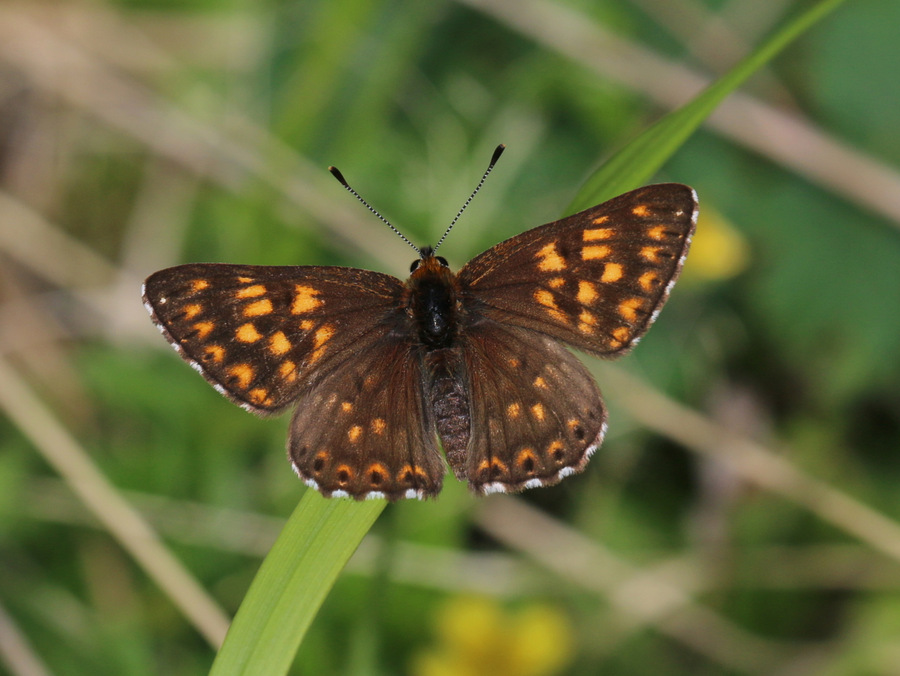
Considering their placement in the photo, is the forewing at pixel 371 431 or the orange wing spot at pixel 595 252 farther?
the orange wing spot at pixel 595 252

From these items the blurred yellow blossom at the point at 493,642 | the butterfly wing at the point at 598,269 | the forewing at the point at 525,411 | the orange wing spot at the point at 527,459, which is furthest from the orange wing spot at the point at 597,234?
the blurred yellow blossom at the point at 493,642

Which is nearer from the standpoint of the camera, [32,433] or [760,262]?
[32,433]

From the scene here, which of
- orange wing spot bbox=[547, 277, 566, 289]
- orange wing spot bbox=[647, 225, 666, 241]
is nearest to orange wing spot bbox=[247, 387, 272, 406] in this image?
orange wing spot bbox=[547, 277, 566, 289]

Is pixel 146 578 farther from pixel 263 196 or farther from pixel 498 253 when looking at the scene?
pixel 498 253

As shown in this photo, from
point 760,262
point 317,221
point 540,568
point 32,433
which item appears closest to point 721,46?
point 760,262

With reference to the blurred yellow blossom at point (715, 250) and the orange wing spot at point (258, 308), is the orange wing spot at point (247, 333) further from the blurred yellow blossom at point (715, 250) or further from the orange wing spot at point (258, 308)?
the blurred yellow blossom at point (715, 250)

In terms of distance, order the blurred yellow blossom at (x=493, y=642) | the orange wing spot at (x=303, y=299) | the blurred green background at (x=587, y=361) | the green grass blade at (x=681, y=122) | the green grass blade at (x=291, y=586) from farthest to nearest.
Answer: the blurred green background at (x=587, y=361), the blurred yellow blossom at (x=493, y=642), the orange wing spot at (x=303, y=299), the green grass blade at (x=681, y=122), the green grass blade at (x=291, y=586)

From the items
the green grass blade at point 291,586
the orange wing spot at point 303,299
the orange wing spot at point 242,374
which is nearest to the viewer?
the green grass blade at point 291,586
